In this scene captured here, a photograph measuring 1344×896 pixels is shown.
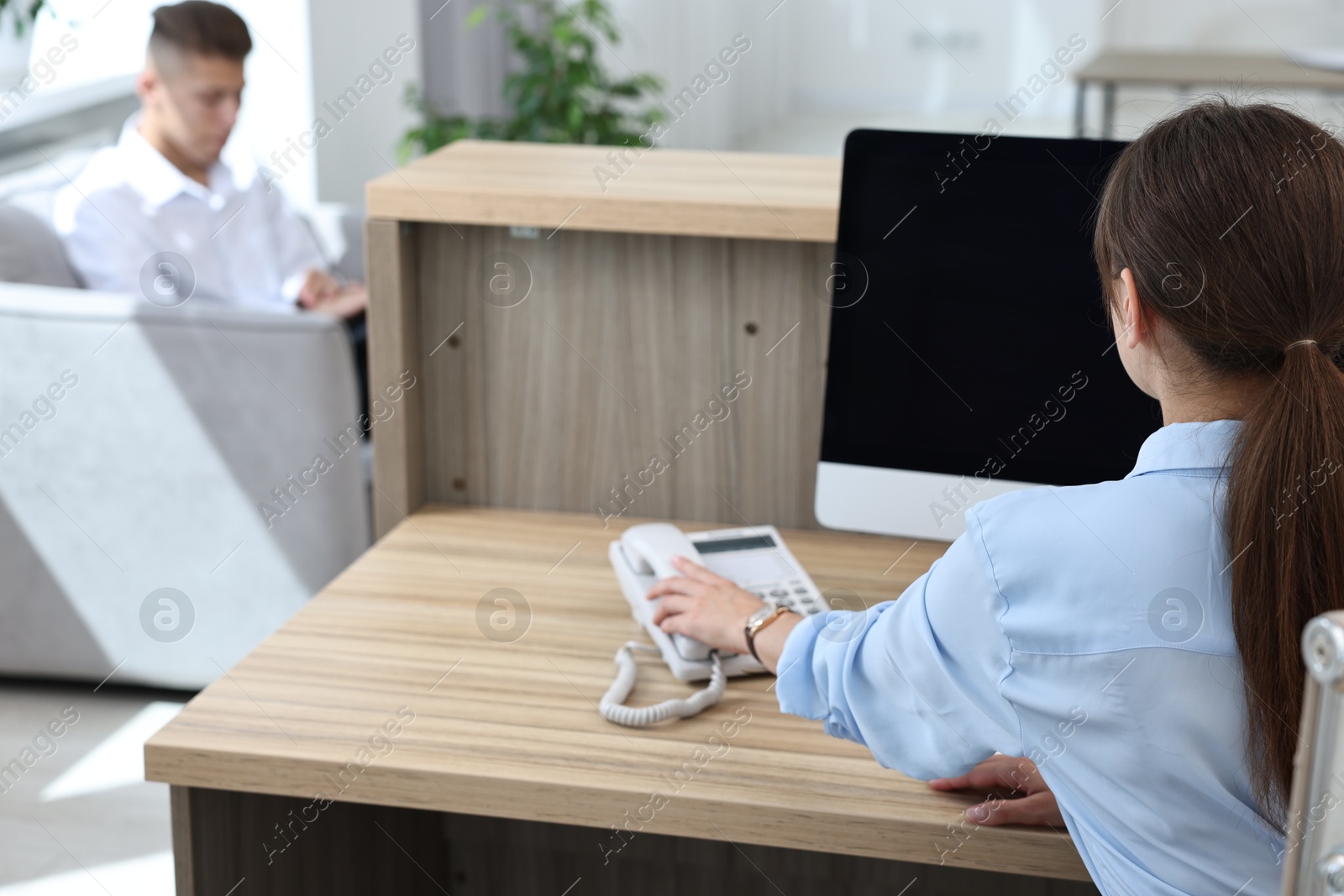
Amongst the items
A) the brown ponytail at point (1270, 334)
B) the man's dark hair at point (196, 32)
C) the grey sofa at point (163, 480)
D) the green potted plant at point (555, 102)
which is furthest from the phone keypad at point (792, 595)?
the green potted plant at point (555, 102)

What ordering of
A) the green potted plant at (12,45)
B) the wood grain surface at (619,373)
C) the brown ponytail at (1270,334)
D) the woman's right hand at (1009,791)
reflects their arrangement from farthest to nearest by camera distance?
the green potted plant at (12,45), the wood grain surface at (619,373), the woman's right hand at (1009,791), the brown ponytail at (1270,334)

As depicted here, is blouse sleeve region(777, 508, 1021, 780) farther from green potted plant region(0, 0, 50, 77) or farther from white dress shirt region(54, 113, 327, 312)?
green potted plant region(0, 0, 50, 77)

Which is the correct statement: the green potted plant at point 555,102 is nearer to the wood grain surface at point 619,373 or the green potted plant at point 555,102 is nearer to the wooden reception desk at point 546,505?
the wooden reception desk at point 546,505

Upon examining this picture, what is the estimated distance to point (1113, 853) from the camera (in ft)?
2.64

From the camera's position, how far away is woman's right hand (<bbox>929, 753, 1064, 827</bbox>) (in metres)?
0.92

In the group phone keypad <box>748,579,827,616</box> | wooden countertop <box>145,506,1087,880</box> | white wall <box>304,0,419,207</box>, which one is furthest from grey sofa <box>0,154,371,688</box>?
white wall <box>304,0,419,207</box>

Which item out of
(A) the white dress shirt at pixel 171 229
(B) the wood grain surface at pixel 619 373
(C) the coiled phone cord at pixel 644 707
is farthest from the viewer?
(A) the white dress shirt at pixel 171 229

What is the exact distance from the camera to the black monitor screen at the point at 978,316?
1167mm

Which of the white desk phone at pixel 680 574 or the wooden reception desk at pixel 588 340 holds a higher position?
the wooden reception desk at pixel 588 340

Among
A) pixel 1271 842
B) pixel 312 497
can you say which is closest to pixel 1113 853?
pixel 1271 842

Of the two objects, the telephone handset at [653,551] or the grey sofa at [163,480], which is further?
the grey sofa at [163,480]

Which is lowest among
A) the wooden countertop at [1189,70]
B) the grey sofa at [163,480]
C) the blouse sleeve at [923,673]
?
the grey sofa at [163,480]

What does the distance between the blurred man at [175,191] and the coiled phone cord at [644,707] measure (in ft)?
6.24

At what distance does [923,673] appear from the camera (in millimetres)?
835
